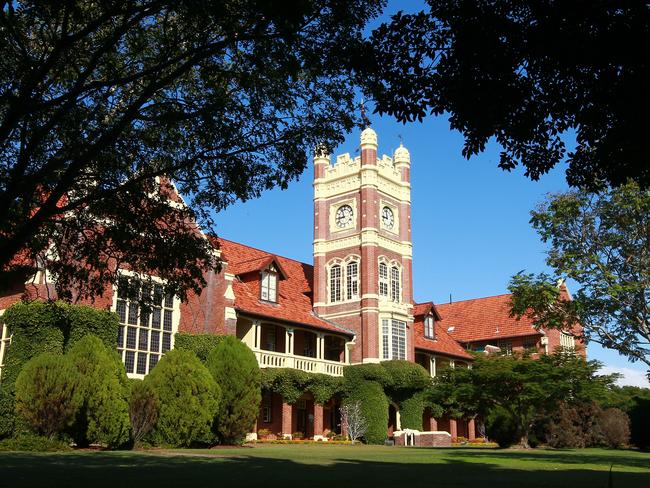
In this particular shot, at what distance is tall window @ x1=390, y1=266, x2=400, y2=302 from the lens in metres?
45.1

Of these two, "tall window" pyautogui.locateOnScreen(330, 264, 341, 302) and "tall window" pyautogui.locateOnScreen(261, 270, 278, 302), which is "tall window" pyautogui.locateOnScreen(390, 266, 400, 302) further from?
"tall window" pyautogui.locateOnScreen(261, 270, 278, 302)

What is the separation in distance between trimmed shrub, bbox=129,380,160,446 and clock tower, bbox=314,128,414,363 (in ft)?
63.0

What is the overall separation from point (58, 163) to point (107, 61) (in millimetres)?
1938

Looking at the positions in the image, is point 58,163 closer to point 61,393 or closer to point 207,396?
point 61,393

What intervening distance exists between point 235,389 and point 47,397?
26.4 feet

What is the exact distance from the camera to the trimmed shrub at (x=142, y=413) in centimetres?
2458

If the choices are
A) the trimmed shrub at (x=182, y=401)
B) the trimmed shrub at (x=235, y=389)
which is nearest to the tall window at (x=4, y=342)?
the trimmed shrub at (x=182, y=401)

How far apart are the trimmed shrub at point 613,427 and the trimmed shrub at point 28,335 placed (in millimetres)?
29384

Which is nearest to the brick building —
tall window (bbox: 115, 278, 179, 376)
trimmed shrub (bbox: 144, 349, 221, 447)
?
tall window (bbox: 115, 278, 179, 376)

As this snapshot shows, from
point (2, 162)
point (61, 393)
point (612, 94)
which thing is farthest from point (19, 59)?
point (61, 393)

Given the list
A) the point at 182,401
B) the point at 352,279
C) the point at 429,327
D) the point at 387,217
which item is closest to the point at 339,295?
the point at 352,279

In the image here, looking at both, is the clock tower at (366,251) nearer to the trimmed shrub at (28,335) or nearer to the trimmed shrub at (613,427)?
the trimmed shrub at (613,427)

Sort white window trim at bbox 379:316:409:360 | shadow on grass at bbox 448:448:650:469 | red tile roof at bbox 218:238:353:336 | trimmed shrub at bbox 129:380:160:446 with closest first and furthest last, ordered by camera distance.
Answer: shadow on grass at bbox 448:448:650:469 < trimmed shrub at bbox 129:380:160:446 < red tile roof at bbox 218:238:353:336 < white window trim at bbox 379:316:409:360

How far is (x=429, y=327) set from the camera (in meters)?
50.9
